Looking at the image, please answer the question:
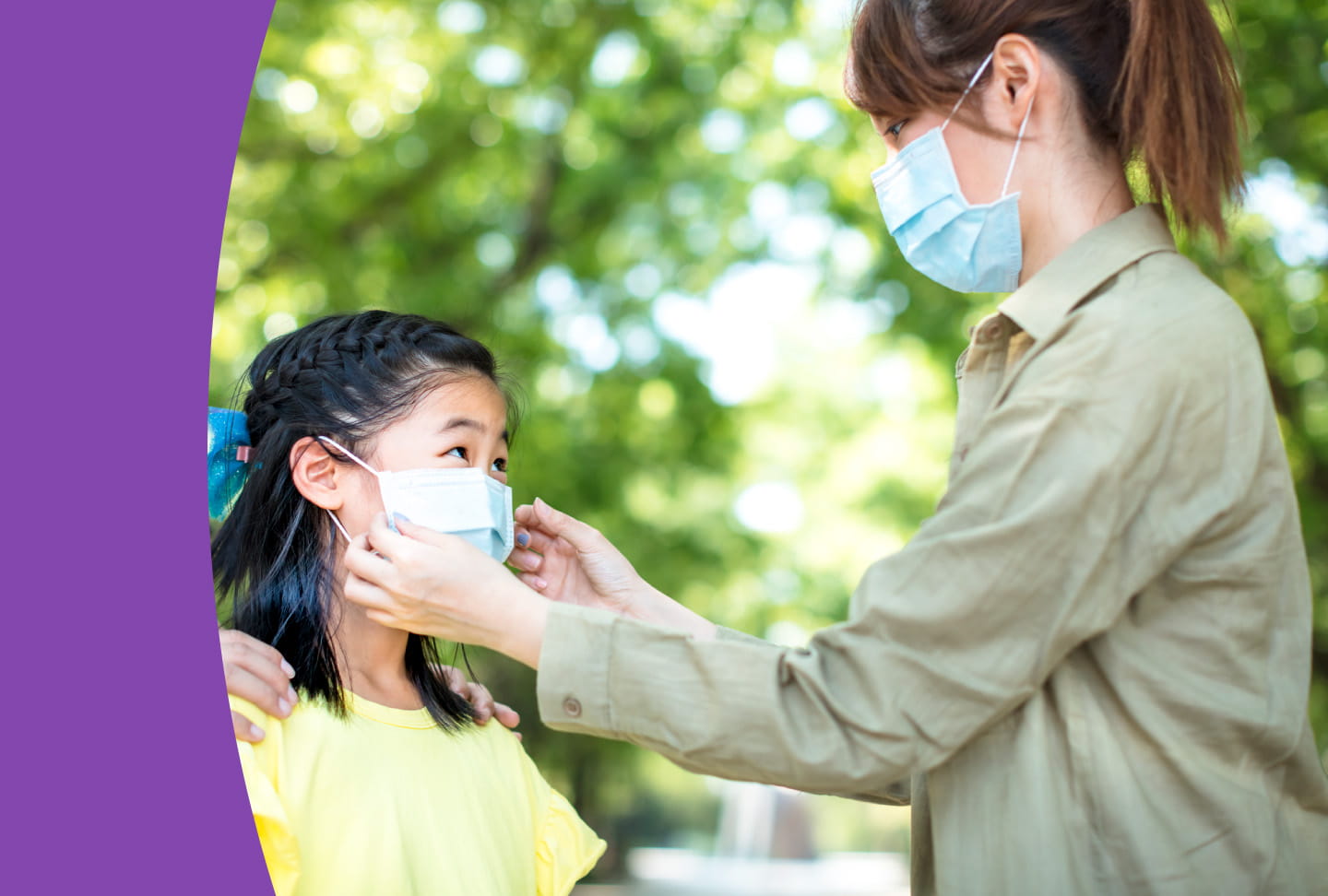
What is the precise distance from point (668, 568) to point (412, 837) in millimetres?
8749

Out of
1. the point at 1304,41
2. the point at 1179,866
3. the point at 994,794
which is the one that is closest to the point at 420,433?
the point at 994,794

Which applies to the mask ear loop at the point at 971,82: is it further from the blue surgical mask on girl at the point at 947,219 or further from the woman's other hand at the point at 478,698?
the woman's other hand at the point at 478,698

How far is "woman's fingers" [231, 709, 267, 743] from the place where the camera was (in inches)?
90.5

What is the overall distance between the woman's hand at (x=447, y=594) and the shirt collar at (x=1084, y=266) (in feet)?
3.03

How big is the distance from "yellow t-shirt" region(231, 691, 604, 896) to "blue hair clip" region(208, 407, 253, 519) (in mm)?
627

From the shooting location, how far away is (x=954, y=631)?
1.77 metres

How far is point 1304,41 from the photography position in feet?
23.0

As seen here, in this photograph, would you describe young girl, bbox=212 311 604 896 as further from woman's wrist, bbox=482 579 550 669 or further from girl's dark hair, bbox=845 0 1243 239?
girl's dark hair, bbox=845 0 1243 239

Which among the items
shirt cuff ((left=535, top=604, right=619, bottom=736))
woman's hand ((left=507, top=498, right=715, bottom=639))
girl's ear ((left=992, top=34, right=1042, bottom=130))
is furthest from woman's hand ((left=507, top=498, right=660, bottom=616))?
girl's ear ((left=992, top=34, right=1042, bottom=130))

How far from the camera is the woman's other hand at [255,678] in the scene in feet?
7.65

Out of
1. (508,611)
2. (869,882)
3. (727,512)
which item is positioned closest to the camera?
(508,611)

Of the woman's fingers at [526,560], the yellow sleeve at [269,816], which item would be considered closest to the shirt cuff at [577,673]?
the yellow sleeve at [269,816]

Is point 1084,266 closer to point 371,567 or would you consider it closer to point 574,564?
point 371,567

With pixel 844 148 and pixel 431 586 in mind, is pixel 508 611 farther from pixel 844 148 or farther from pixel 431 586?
pixel 844 148
